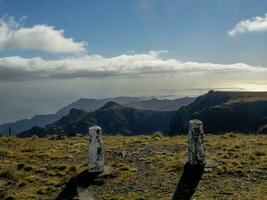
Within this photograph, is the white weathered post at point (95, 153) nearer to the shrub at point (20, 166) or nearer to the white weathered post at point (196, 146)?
the shrub at point (20, 166)

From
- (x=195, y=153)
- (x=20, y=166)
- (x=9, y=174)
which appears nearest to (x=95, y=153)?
(x=9, y=174)

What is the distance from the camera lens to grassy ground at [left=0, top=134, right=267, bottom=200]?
18781mm

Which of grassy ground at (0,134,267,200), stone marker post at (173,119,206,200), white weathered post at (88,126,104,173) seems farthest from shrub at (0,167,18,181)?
stone marker post at (173,119,206,200)

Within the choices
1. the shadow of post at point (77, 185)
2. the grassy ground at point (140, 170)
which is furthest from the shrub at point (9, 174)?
the shadow of post at point (77, 185)

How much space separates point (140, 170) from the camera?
22219 mm

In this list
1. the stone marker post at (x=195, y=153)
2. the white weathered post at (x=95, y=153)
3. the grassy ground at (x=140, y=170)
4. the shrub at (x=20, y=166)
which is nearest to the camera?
the grassy ground at (x=140, y=170)

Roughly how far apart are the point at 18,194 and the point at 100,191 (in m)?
3.49

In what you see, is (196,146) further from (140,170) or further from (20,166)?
(20,166)

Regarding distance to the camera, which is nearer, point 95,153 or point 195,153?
point 95,153

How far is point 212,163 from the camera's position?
22.2 metres

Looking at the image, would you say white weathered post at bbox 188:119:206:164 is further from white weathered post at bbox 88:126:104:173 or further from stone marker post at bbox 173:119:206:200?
white weathered post at bbox 88:126:104:173

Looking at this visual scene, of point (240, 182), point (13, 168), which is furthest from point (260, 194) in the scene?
point (13, 168)

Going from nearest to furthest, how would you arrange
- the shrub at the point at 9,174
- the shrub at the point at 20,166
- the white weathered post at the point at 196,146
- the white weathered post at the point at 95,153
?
the shrub at the point at 9,174 → the white weathered post at the point at 95,153 → the white weathered post at the point at 196,146 → the shrub at the point at 20,166

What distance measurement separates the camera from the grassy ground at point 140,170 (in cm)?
1878
